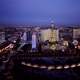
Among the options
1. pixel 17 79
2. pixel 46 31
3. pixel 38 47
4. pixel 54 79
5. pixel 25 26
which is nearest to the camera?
pixel 54 79

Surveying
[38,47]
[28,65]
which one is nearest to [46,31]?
[38,47]

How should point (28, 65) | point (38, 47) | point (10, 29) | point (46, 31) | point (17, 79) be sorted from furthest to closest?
point (46, 31) < point (10, 29) < point (38, 47) < point (28, 65) < point (17, 79)

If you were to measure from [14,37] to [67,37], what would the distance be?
2.52m

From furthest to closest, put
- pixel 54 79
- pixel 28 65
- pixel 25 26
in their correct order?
pixel 25 26 < pixel 28 65 < pixel 54 79

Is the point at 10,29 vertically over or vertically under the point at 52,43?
over

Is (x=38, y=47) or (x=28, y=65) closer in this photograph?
(x=28, y=65)

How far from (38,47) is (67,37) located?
132 inches

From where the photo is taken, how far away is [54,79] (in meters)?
3.61

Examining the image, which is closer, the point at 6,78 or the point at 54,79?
the point at 54,79

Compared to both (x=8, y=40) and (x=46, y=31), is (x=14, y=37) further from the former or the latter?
(x=46, y=31)

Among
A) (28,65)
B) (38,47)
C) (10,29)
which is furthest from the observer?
(10,29)

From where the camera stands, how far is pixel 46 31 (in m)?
10.7

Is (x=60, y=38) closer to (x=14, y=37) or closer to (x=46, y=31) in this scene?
(x=46, y=31)

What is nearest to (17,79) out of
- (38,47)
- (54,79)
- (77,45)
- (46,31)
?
(54,79)
